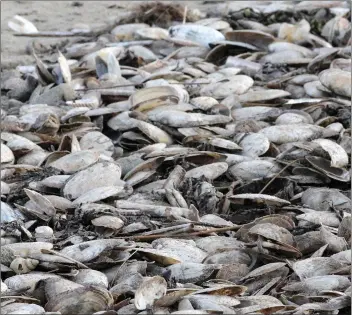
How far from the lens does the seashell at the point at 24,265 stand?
2809 millimetres

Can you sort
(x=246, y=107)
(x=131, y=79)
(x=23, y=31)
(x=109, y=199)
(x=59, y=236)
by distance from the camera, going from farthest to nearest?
(x=23, y=31), (x=131, y=79), (x=246, y=107), (x=109, y=199), (x=59, y=236)

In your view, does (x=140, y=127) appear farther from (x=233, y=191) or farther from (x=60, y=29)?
(x=60, y=29)

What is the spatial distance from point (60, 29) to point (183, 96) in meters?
2.09

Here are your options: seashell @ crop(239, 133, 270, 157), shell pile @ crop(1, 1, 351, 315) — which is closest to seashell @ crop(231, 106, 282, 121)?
shell pile @ crop(1, 1, 351, 315)

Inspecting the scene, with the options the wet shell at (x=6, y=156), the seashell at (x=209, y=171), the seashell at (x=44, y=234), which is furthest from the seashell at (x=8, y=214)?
the seashell at (x=209, y=171)

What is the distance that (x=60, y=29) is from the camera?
251 inches

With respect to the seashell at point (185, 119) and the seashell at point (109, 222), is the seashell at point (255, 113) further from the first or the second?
the seashell at point (109, 222)

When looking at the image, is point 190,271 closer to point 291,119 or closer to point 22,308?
point 22,308

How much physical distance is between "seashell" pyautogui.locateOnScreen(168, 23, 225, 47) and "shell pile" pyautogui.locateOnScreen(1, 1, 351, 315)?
0.05 feet

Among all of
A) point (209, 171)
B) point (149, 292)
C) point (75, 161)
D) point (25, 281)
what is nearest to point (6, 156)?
point (75, 161)

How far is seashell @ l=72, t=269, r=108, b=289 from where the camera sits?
2698 mm

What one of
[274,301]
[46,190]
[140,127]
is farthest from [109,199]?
[274,301]

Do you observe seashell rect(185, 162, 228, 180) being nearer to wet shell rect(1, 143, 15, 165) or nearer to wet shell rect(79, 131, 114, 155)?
wet shell rect(79, 131, 114, 155)

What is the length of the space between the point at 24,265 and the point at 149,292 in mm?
560
